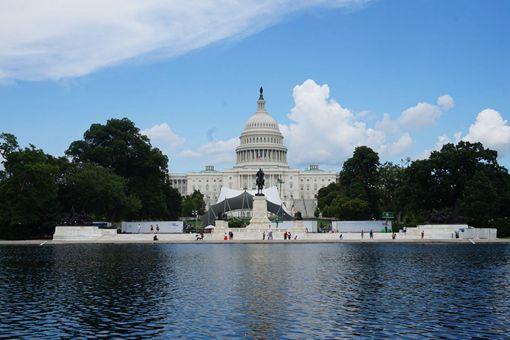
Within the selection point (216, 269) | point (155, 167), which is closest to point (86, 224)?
point (155, 167)

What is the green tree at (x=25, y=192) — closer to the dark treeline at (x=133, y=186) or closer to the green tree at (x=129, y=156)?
the dark treeline at (x=133, y=186)

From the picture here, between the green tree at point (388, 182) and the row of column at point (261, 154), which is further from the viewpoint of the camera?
the row of column at point (261, 154)

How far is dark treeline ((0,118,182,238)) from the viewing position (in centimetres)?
6388

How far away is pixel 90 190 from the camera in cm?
7194

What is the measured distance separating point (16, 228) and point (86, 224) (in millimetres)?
6759

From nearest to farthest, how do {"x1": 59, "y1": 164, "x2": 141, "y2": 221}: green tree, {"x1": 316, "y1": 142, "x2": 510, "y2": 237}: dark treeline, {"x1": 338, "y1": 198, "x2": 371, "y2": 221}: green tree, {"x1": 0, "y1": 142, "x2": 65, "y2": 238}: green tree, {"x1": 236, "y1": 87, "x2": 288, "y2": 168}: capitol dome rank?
{"x1": 0, "y1": 142, "x2": 65, "y2": 238}: green tree → {"x1": 316, "y1": 142, "x2": 510, "y2": 237}: dark treeline → {"x1": 59, "y1": 164, "x2": 141, "y2": 221}: green tree → {"x1": 338, "y1": 198, "x2": 371, "y2": 221}: green tree → {"x1": 236, "y1": 87, "x2": 288, "y2": 168}: capitol dome

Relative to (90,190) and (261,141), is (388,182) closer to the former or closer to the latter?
(90,190)

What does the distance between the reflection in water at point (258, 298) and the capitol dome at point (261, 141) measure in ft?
519

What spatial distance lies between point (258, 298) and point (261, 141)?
17298 centimetres

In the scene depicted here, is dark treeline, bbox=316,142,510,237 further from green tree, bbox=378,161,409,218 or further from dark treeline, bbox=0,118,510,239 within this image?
green tree, bbox=378,161,409,218

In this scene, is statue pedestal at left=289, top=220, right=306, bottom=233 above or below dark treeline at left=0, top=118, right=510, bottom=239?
below

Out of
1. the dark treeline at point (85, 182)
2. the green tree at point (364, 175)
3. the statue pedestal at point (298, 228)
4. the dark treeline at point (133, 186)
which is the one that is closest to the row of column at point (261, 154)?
the green tree at point (364, 175)

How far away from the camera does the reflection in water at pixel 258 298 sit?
17578 millimetres

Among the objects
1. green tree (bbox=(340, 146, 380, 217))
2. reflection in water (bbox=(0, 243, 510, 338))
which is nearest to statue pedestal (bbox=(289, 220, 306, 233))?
reflection in water (bbox=(0, 243, 510, 338))
